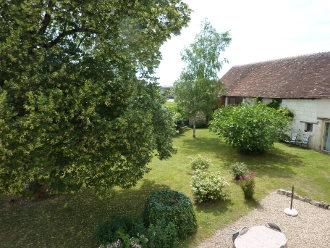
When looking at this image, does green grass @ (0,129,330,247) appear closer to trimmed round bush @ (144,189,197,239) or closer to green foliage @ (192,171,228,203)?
green foliage @ (192,171,228,203)

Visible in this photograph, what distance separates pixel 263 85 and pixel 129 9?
2510 centimetres

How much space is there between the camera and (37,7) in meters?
9.89

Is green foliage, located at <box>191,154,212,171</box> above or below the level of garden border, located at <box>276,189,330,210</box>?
above

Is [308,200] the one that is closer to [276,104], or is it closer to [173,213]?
[173,213]

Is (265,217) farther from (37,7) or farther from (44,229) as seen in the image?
(37,7)

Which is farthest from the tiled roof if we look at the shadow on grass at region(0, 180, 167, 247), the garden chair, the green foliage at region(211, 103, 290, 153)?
the shadow on grass at region(0, 180, 167, 247)

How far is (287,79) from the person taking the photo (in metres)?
30.5

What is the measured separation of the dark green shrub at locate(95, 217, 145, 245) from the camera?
33.3 feet

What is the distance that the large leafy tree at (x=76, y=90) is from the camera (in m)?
9.38

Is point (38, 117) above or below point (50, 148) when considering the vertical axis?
above

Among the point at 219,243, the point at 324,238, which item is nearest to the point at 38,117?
the point at 219,243

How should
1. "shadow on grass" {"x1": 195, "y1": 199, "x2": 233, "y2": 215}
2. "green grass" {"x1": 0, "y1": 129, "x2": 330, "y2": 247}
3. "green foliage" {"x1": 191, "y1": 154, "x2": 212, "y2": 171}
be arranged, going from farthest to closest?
"green foliage" {"x1": 191, "y1": 154, "x2": 212, "y2": 171} → "shadow on grass" {"x1": 195, "y1": 199, "x2": 233, "y2": 215} → "green grass" {"x1": 0, "y1": 129, "x2": 330, "y2": 247}

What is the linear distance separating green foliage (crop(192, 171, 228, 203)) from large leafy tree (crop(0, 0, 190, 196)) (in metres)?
4.33

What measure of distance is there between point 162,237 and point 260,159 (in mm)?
13850
